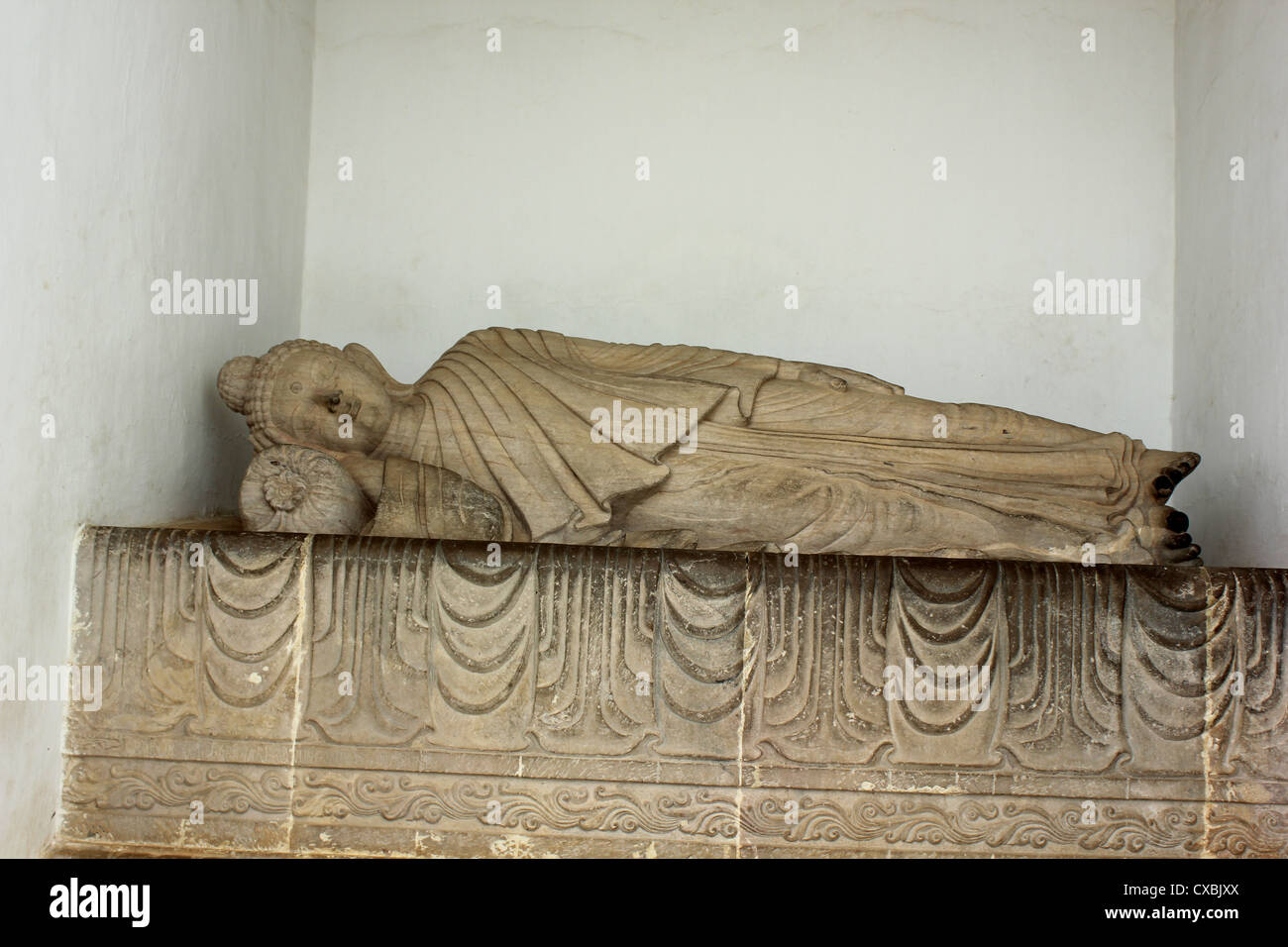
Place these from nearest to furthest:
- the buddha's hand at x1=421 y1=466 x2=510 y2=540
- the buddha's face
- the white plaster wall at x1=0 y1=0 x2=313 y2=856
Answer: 1. the white plaster wall at x1=0 y1=0 x2=313 y2=856
2. the buddha's hand at x1=421 y1=466 x2=510 y2=540
3. the buddha's face

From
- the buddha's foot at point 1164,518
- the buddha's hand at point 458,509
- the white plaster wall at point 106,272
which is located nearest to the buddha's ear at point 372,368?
the buddha's hand at point 458,509

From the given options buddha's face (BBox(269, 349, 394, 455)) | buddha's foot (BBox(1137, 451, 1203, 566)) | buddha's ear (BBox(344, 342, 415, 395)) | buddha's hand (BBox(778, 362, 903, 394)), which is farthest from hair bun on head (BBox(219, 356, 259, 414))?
buddha's foot (BBox(1137, 451, 1203, 566))

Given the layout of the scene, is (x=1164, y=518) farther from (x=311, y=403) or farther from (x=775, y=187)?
(x=311, y=403)

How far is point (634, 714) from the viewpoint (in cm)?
288

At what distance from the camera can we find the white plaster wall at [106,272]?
265 cm

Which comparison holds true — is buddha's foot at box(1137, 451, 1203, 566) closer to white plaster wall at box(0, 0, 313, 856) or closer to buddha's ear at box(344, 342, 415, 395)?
buddha's ear at box(344, 342, 415, 395)

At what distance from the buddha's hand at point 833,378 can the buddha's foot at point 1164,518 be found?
80 cm

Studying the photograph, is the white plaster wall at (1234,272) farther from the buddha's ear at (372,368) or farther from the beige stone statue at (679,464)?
the buddha's ear at (372,368)

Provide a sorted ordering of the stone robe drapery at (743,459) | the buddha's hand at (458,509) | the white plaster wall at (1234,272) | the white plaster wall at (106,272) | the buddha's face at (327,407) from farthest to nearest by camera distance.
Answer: the white plaster wall at (1234,272)
the buddha's face at (327,407)
the stone robe drapery at (743,459)
the buddha's hand at (458,509)
the white plaster wall at (106,272)

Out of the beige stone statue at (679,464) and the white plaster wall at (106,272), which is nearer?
the white plaster wall at (106,272)

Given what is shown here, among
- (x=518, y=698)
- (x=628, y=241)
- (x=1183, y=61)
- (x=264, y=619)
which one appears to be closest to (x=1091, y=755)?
(x=518, y=698)

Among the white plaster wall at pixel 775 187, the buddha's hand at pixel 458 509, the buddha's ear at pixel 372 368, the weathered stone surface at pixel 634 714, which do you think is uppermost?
the white plaster wall at pixel 775 187

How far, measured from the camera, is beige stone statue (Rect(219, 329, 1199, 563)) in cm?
324

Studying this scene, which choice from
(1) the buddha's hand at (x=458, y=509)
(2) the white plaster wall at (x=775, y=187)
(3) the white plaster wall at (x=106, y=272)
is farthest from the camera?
(2) the white plaster wall at (x=775, y=187)
